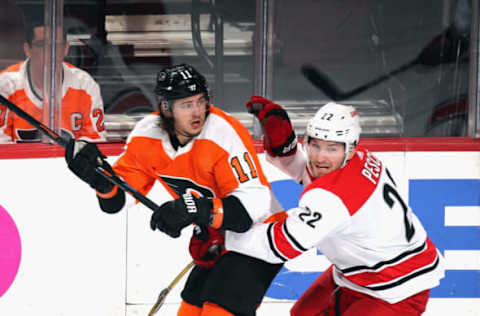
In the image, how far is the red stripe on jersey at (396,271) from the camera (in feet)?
6.54

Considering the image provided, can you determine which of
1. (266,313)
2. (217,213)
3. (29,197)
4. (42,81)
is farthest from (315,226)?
(42,81)

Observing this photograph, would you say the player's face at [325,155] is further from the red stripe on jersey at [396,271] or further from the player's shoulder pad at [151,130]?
the player's shoulder pad at [151,130]

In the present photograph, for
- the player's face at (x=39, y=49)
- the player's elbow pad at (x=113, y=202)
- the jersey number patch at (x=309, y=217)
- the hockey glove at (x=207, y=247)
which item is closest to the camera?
the jersey number patch at (x=309, y=217)

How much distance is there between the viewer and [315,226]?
74.4 inches

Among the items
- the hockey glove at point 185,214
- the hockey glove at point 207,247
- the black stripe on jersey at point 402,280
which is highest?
the hockey glove at point 185,214

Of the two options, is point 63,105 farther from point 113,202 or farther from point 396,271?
point 396,271

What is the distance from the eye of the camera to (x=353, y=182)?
1912mm

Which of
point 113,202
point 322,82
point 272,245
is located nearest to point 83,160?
point 113,202

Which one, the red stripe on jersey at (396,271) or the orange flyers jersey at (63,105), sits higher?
the orange flyers jersey at (63,105)

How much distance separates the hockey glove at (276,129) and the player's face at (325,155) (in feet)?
1.16

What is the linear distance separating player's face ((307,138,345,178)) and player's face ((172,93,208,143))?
1.23 feet

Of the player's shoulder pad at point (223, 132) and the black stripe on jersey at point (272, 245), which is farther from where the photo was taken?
the player's shoulder pad at point (223, 132)

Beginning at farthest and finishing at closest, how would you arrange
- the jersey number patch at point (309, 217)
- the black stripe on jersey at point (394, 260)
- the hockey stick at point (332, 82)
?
the hockey stick at point (332, 82)
the black stripe on jersey at point (394, 260)
the jersey number patch at point (309, 217)

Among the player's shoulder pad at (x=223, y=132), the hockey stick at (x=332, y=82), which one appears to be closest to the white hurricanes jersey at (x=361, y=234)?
the player's shoulder pad at (x=223, y=132)
